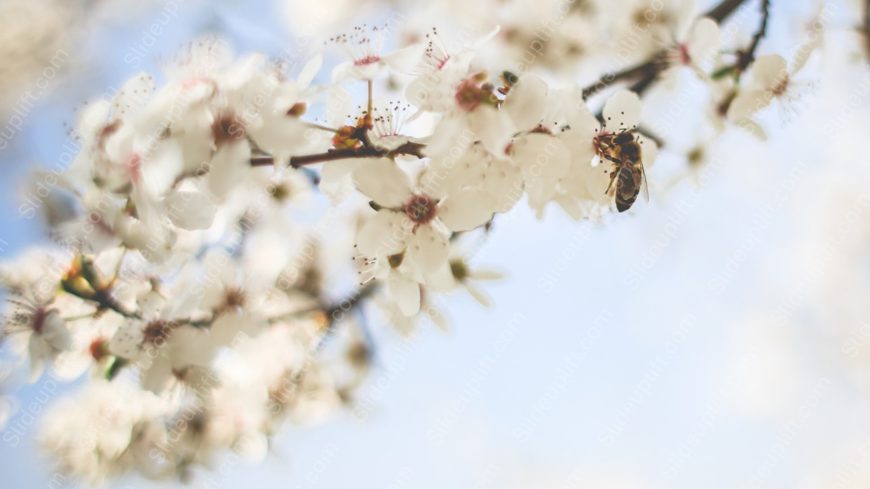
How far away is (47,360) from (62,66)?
2.40m

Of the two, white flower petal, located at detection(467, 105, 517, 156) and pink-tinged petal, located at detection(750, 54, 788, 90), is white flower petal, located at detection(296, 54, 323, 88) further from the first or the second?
pink-tinged petal, located at detection(750, 54, 788, 90)

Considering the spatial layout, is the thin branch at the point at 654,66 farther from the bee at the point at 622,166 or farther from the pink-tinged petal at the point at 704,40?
the bee at the point at 622,166

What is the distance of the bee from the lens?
1075 mm

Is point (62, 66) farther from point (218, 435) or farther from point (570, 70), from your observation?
point (570, 70)

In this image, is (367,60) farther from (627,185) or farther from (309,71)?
(627,185)

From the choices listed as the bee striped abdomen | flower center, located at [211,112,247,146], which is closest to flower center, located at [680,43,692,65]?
the bee striped abdomen

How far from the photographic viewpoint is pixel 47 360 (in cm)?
131

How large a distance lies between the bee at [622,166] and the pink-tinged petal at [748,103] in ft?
1.69

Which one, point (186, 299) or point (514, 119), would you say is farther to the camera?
point (186, 299)

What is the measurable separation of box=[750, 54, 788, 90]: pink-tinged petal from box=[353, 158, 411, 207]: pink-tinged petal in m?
0.96

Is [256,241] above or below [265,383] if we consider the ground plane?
above

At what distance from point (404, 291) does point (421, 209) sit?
6.7 inches

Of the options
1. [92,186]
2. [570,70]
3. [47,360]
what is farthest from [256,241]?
[570,70]

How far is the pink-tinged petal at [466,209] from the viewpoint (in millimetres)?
971
